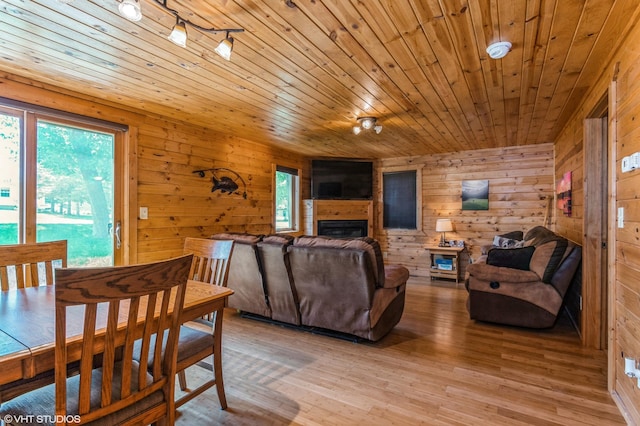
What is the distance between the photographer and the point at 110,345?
3.79 ft

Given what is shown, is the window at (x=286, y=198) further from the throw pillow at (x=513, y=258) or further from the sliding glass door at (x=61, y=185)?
the throw pillow at (x=513, y=258)

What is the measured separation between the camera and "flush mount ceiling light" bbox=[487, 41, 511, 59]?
6.79 ft

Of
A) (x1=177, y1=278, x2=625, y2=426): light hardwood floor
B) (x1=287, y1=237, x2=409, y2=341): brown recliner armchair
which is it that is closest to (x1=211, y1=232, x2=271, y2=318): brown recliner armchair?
(x1=177, y1=278, x2=625, y2=426): light hardwood floor

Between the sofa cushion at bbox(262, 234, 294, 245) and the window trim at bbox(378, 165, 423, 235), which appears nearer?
A: the sofa cushion at bbox(262, 234, 294, 245)

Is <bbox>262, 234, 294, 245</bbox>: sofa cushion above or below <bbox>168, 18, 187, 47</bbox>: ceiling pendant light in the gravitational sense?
below


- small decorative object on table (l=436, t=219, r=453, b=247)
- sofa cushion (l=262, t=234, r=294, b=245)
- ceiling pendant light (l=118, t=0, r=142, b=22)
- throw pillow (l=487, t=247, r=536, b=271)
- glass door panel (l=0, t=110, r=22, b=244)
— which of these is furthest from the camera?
small decorative object on table (l=436, t=219, r=453, b=247)

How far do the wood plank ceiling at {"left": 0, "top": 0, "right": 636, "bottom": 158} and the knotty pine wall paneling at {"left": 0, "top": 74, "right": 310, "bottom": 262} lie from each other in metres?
0.15

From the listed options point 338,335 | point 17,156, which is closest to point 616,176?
point 338,335

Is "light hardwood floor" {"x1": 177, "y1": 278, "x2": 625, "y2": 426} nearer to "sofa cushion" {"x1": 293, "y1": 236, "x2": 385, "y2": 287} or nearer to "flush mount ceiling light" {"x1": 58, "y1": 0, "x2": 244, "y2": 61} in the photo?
"sofa cushion" {"x1": 293, "y1": 236, "x2": 385, "y2": 287}

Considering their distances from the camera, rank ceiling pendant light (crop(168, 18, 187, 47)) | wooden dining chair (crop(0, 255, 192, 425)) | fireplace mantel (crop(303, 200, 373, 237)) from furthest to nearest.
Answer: fireplace mantel (crop(303, 200, 373, 237)) < ceiling pendant light (crop(168, 18, 187, 47)) < wooden dining chair (crop(0, 255, 192, 425))

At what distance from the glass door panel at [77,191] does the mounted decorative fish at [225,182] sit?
1.12m

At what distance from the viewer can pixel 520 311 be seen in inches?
129
